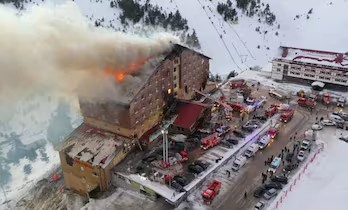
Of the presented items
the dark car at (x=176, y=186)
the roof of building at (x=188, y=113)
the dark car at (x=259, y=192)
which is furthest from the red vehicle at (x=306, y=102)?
the dark car at (x=176, y=186)

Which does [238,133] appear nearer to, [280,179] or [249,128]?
[249,128]

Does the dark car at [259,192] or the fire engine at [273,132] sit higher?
the fire engine at [273,132]

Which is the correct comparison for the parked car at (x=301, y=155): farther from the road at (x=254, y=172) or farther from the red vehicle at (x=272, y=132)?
the red vehicle at (x=272, y=132)

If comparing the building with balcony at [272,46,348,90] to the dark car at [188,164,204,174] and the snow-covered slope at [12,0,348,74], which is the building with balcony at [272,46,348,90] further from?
the dark car at [188,164,204,174]

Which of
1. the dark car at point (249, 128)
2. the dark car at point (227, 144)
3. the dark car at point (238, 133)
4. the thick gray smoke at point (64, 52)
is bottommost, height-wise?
the dark car at point (227, 144)

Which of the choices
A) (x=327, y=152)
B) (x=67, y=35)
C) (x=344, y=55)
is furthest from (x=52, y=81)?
(x=344, y=55)

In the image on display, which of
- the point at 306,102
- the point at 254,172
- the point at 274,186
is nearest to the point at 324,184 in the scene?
the point at 274,186
